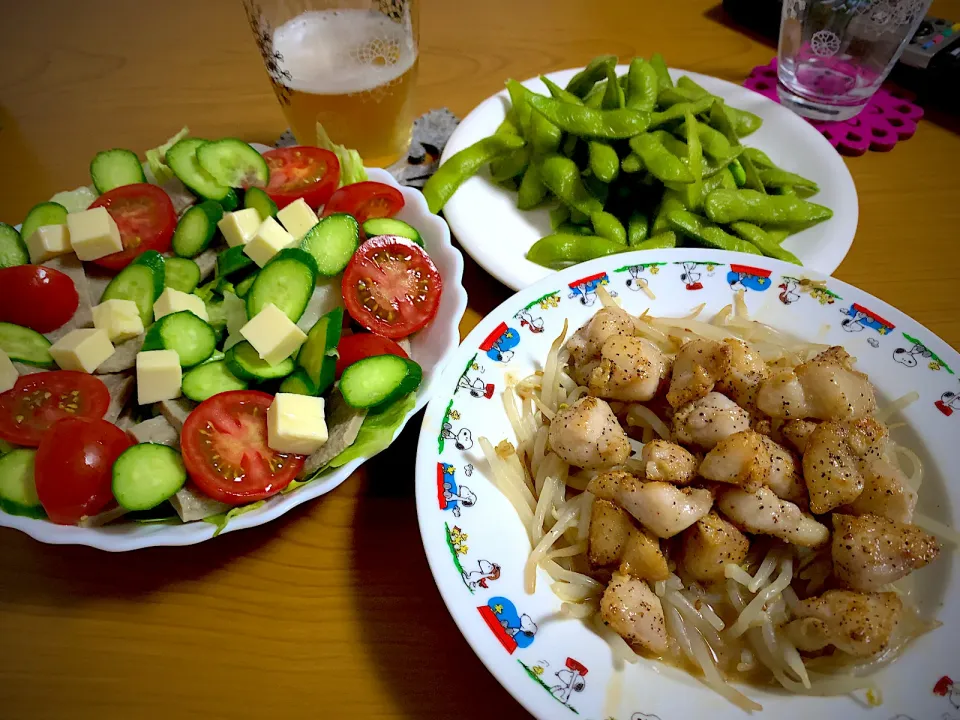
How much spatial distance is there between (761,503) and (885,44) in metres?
2.11

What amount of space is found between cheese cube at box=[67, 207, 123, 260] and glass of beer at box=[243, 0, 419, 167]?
0.68 meters

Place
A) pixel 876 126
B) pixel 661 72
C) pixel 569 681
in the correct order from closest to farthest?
pixel 569 681 → pixel 661 72 → pixel 876 126

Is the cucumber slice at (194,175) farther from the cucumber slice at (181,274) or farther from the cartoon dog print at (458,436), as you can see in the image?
the cartoon dog print at (458,436)

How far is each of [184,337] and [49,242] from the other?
0.49 m

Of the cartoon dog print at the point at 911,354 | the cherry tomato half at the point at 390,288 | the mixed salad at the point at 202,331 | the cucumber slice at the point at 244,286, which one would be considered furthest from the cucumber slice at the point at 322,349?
the cartoon dog print at the point at 911,354

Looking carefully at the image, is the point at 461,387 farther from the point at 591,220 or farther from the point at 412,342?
the point at 591,220

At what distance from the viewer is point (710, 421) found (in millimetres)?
1236

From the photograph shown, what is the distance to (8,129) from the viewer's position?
252 centimetres

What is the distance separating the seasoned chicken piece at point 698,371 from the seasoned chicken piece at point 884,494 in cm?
31

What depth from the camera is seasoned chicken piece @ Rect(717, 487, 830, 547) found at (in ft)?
3.75

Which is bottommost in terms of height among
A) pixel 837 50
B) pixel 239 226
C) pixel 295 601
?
pixel 295 601

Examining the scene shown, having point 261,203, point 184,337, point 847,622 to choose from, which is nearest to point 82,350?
point 184,337

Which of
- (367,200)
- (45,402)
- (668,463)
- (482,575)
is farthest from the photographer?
(367,200)

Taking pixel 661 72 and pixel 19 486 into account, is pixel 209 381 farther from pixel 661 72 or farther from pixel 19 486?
pixel 661 72
